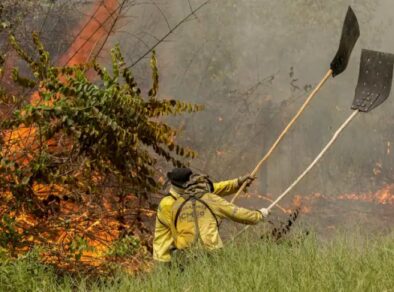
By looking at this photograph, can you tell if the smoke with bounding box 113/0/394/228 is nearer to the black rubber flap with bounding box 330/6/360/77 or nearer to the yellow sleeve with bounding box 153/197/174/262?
the black rubber flap with bounding box 330/6/360/77

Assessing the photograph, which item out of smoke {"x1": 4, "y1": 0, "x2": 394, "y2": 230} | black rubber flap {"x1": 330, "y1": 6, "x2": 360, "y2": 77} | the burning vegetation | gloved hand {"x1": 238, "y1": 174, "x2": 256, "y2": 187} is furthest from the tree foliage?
smoke {"x1": 4, "y1": 0, "x2": 394, "y2": 230}

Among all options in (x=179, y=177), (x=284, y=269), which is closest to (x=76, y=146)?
(x=179, y=177)

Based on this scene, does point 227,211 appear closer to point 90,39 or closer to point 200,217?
point 200,217

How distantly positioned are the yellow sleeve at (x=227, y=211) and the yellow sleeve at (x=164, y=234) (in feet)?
1.12

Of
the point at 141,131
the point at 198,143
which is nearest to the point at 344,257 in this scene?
the point at 141,131

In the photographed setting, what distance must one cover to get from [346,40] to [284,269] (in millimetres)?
3239

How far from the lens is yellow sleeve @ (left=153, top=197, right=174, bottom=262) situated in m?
5.96

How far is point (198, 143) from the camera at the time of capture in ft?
51.2

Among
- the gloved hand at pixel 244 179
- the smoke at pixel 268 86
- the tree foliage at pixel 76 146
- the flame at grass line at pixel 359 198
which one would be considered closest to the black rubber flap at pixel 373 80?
the gloved hand at pixel 244 179

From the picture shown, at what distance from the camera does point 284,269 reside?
4785mm

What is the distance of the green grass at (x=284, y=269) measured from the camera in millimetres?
4328

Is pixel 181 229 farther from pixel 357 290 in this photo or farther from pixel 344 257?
pixel 357 290

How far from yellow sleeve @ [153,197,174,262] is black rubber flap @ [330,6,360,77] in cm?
253

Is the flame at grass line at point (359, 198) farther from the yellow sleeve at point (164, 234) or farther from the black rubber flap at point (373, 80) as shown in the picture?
the yellow sleeve at point (164, 234)
